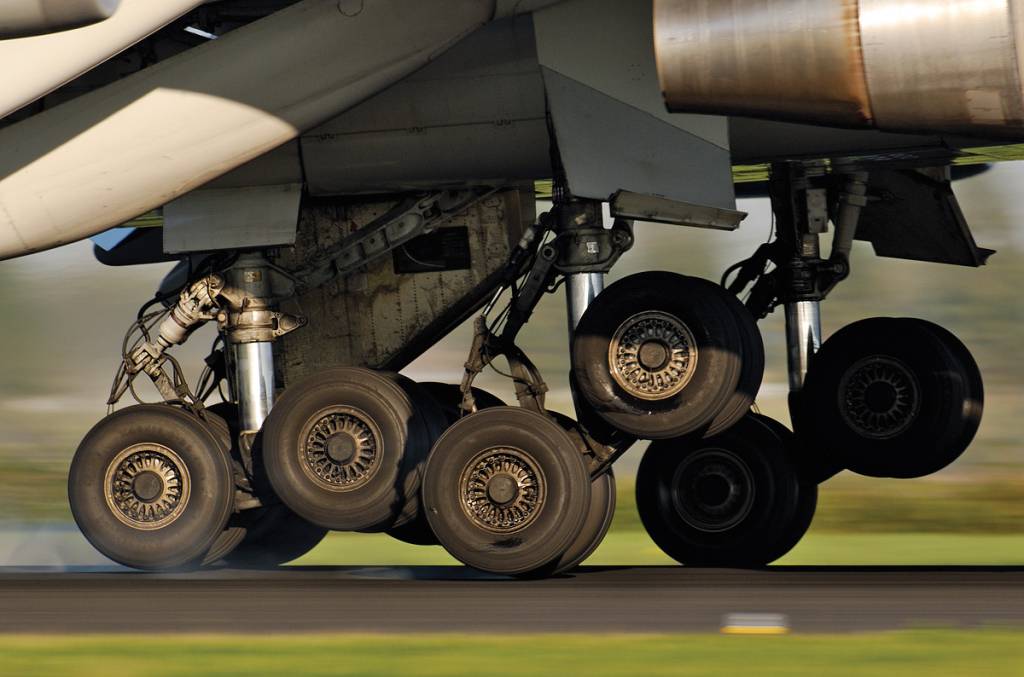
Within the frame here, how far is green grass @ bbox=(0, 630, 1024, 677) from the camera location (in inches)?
254

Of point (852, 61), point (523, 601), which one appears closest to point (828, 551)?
point (523, 601)

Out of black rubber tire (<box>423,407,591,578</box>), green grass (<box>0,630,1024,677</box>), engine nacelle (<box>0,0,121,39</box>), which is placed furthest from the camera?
black rubber tire (<box>423,407,591,578</box>)

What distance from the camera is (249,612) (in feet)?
27.3

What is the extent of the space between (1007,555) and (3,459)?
12561mm

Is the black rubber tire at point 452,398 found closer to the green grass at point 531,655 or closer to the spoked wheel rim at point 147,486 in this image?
the spoked wheel rim at point 147,486

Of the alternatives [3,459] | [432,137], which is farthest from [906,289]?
[432,137]

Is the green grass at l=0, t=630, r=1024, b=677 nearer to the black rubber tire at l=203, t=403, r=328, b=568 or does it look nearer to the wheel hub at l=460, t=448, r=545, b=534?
the wheel hub at l=460, t=448, r=545, b=534

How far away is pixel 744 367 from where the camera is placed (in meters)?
9.43

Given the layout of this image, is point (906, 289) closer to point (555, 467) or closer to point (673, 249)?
point (673, 249)

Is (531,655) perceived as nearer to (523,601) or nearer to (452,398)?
(523,601)

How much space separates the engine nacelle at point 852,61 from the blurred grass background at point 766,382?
3.53m

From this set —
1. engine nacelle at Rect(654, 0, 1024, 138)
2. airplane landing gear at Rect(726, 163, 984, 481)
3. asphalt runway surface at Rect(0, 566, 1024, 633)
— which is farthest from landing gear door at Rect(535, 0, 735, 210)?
asphalt runway surface at Rect(0, 566, 1024, 633)

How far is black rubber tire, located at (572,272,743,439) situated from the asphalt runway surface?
87 centimetres

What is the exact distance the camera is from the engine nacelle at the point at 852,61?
26.0 ft
